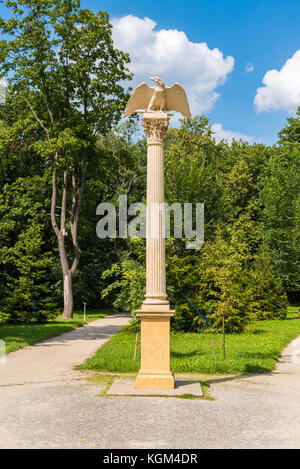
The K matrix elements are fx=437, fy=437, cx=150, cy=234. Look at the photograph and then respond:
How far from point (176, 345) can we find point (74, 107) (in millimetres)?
16717

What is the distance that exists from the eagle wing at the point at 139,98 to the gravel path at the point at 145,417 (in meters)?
6.16

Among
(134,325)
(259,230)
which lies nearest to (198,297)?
(134,325)

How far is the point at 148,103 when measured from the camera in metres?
10.2

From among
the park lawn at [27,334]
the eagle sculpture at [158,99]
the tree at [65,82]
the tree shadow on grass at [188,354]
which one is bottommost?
the park lawn at [27,334]

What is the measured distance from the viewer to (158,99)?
10.1 meters

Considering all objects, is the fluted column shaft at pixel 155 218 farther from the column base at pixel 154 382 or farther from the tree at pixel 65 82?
the tree at pixel 65 82

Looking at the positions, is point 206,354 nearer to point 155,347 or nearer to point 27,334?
point 155,347

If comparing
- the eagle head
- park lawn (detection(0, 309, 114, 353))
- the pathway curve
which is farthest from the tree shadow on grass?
the eagle head

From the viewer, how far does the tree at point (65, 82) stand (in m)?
23.7

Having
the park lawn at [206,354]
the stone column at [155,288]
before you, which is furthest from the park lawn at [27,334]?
the stone column at [155,288]

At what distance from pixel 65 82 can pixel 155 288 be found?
1934 centimetres

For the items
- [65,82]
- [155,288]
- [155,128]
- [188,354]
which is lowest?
[188,354]

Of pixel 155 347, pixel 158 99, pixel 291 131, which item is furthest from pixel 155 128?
pixel 291 131
